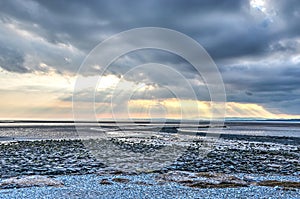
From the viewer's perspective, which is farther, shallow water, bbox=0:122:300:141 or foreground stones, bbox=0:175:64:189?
shallow water, bbox=0:122:300:141

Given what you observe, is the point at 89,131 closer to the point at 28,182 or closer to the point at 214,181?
the point at 28,182

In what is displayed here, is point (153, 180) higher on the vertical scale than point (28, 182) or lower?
lower

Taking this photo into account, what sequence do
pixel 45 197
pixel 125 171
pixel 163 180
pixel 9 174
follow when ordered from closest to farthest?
pixel 45 197, pixel 163 180, pixel 9 174, pixel 125 171

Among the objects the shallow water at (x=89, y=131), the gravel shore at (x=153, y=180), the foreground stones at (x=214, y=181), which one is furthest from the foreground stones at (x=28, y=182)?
the shallow water at (x=89, y=131)

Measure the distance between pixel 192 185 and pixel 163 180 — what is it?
7.40 ft

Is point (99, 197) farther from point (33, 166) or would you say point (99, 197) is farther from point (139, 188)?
point (33, 166)

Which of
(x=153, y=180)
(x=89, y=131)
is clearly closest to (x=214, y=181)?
(x=153, y=180)

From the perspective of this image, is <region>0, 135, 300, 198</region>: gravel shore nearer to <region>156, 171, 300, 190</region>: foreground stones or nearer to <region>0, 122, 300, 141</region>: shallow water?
<region>156, 171, 300, 190</region>: foreground stones

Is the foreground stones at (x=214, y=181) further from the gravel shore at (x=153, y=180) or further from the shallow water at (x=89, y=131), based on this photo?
the shallow water at (x=89, y=131)

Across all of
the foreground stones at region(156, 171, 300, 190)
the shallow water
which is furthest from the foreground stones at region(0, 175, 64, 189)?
the shallow water

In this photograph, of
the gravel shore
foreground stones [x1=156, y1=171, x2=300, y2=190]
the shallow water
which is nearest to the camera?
the gravel shore

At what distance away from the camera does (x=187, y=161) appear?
96.4ft

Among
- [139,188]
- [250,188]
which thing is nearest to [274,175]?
[250,188]

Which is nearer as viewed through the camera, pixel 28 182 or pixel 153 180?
pixel 28 182
